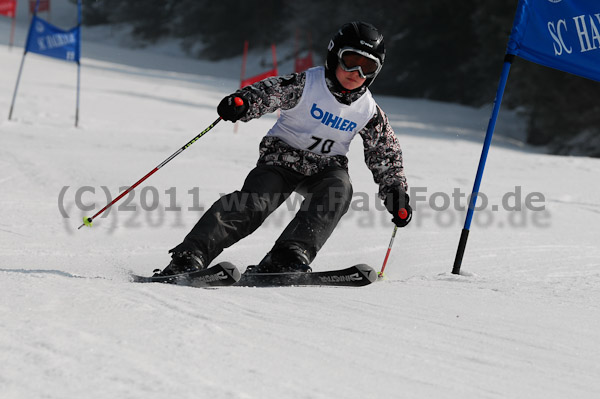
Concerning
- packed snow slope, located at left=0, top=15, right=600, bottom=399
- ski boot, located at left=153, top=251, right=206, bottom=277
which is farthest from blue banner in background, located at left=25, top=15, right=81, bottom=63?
ski boot, located at left=153, top=251, right=206, bottom=277

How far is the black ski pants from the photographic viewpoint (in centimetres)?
331

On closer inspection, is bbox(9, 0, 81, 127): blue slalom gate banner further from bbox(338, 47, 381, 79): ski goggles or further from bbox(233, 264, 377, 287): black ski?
bbox(233, 264, 377, 287): black ski

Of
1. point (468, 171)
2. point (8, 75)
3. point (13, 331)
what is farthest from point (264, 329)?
point (8, 75)

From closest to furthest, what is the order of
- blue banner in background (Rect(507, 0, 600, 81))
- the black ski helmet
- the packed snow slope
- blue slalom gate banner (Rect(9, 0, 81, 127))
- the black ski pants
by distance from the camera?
the packed snow slope, the black ski pants, the black ski helmet, blue banner in background (Rect(507, 0, 600, 81)), blue slalom gate banner (Rect(9, 0, 81, 127))

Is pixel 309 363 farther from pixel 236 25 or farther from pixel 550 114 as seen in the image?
pixel 236 25

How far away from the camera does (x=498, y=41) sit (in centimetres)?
1766

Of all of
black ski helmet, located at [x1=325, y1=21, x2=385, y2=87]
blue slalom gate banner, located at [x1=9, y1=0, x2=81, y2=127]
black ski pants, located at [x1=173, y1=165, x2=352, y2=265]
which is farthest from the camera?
blue slalom gate banner, located at [x1=9, y1=0, x2=81, y2=127]

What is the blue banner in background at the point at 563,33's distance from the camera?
3.80 metres

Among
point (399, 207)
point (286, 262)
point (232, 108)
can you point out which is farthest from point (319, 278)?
point (232, 108)

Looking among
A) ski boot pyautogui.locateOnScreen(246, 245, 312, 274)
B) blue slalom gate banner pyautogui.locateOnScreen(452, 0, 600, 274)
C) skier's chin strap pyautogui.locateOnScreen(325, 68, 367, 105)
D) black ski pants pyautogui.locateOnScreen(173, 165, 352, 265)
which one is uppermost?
blue slalom gate banner pyautogui.locateOnScreen(452, 0, 600, 274)

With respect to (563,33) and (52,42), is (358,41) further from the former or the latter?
(52,42)

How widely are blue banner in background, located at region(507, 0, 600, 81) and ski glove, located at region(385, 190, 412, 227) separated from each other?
1.06 m

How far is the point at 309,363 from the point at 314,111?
187cm

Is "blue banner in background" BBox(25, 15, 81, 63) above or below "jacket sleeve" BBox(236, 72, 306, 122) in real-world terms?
above
